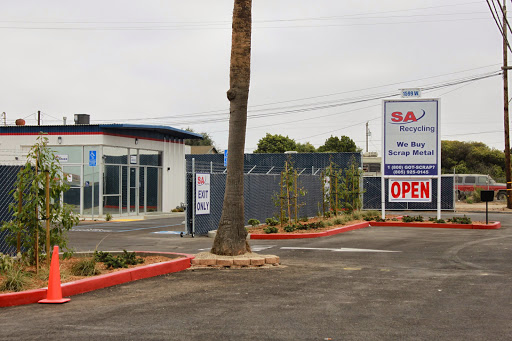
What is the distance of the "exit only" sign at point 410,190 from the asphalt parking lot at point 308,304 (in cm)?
1013

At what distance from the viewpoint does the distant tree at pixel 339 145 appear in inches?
3000

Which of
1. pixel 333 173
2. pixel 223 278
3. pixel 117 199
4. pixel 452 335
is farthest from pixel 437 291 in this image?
pixel 117 199

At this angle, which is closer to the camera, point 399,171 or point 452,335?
point 452,335

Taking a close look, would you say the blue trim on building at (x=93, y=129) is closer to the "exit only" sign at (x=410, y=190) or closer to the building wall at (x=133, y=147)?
the building wall at (x=133, y=147)

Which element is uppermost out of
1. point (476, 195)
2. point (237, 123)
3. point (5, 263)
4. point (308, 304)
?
point (237, 123)

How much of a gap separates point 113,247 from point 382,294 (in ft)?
30.4

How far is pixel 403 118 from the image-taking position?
23812mm

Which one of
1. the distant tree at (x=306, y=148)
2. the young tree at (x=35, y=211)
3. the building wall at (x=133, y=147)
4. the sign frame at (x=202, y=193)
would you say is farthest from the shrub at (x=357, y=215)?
the distant tree at (x=306, y=148)

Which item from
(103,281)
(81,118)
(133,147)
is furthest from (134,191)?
(103,281)

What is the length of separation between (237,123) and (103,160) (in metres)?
17.5

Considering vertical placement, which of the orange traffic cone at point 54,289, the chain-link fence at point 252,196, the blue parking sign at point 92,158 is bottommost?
the orange traffic cone at point 54,289

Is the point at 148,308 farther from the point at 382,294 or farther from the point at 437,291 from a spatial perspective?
the point at 437,291

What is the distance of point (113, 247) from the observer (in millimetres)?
16000

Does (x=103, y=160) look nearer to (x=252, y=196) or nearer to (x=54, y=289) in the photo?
(x=252, y=196)
